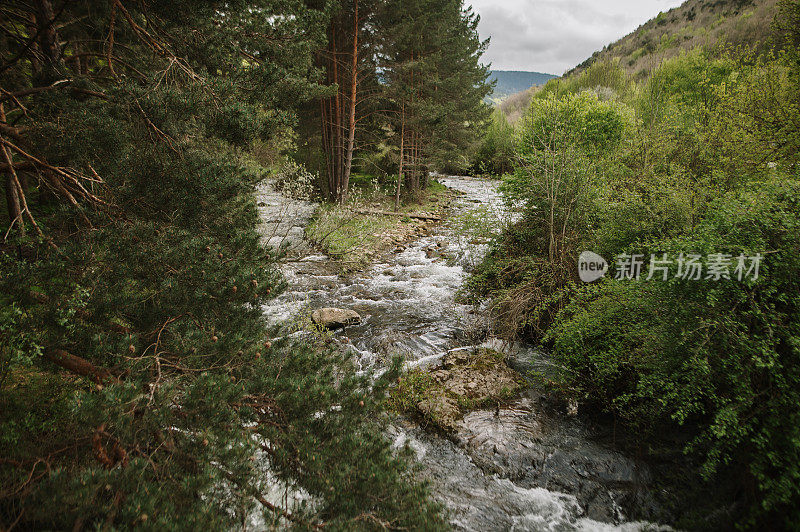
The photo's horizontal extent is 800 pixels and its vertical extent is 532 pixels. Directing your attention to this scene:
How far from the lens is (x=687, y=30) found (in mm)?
69812

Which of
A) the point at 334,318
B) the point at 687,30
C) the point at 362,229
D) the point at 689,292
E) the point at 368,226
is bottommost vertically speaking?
the point at 334,318

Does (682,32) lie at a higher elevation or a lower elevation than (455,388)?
higher

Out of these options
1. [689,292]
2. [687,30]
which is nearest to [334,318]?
[689,292]

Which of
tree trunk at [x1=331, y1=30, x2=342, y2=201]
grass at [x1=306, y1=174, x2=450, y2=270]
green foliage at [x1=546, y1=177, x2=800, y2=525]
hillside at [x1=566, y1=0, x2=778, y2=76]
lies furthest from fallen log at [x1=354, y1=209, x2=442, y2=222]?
hillside at [x1=566, y1=0, x2=778, y2=76]

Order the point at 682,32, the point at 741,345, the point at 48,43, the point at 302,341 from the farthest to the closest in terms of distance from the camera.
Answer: the point at 682,32, the point at 48,43, the point at 302,341, the point at 741,345

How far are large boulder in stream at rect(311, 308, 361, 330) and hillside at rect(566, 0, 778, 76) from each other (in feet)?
180

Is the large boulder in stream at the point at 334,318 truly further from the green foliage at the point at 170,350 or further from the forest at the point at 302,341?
the green foliage at the point at 170,350

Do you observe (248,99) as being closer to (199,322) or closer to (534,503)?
(199,322)

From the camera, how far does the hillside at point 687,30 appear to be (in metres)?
47.1

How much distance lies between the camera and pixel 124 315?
340 centimetres

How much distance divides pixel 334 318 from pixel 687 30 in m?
95.0

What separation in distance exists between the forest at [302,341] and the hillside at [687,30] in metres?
54.0

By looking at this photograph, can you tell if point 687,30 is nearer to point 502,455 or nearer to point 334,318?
point 334,318

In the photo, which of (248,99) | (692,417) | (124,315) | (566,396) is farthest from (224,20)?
(692,417)
